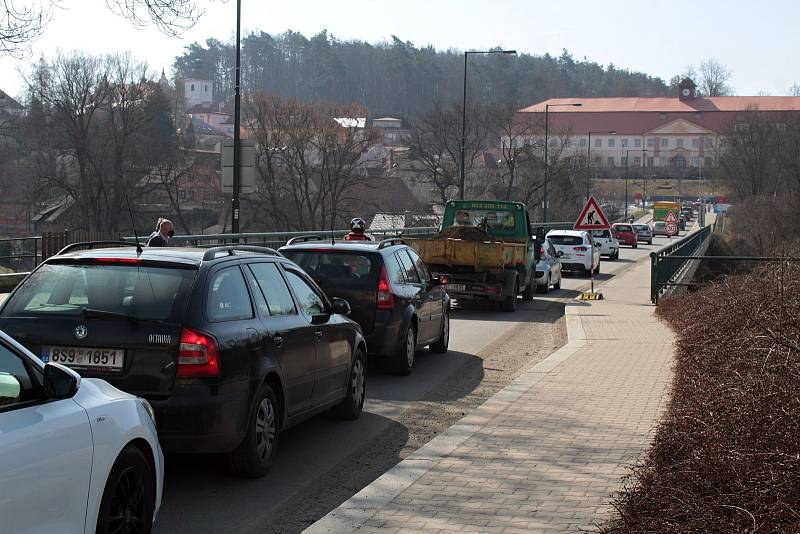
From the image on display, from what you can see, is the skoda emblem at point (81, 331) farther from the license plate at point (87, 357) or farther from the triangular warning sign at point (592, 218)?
the triangular warning sign at point (592, 218)

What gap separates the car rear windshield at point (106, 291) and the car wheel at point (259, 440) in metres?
0.89

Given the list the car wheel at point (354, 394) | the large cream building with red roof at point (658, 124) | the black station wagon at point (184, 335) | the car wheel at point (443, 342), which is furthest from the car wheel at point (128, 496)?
the large cream building with red roof at point (658, 124)

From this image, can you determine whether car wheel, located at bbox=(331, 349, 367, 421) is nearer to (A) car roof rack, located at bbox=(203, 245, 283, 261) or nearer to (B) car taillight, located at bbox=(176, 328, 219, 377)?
(A) car roof rack, located at bbox=(203, 245, 283, 261)

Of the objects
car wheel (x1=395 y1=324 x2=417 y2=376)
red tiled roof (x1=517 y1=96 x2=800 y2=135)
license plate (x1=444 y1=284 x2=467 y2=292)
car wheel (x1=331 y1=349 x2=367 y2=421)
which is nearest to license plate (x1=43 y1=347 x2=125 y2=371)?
car wheel (x1=331 y1=349 x2=367 y2=421)

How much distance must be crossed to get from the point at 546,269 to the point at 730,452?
22.3m

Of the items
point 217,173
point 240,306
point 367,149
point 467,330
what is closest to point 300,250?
→ point 240,306

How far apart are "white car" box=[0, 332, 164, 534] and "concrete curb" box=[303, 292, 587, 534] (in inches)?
44.0

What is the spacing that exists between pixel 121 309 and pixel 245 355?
33.9 inches

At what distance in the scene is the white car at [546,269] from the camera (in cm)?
2773

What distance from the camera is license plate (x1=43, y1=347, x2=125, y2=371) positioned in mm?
6883

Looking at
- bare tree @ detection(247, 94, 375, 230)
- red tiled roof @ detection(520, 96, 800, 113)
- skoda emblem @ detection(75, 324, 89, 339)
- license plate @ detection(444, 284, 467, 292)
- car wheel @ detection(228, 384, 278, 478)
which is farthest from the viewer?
red tiled roof @ detection(520, 96, 800, 113)

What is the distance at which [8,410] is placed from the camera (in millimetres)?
4348

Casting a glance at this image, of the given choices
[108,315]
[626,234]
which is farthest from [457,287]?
[626,234]

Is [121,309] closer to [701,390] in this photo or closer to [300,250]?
[701,390]
